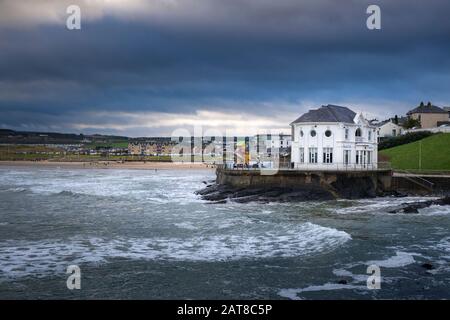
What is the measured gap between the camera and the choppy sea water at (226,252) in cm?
1509

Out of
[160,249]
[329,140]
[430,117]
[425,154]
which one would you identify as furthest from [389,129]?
[160,249]

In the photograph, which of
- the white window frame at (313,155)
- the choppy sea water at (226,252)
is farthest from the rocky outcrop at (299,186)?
the choppy sea water at (226,252)

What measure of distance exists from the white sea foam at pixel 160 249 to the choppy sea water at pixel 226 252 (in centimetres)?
4

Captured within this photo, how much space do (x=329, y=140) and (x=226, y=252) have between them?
27.1 m

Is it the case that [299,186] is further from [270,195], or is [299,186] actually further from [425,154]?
[425,154]

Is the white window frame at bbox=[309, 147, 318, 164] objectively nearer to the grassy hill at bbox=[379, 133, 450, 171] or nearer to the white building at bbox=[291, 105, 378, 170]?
the white building at bbox=[291, 105, 378, 170]

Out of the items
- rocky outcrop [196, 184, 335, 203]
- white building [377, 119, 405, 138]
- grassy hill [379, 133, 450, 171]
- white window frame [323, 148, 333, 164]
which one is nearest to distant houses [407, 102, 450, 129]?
white building [377, 119, 405, 138]

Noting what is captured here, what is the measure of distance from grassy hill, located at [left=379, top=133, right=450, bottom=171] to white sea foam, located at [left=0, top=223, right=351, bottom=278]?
31564mm

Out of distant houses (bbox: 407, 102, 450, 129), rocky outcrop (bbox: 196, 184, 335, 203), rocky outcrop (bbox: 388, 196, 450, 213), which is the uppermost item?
distant houses (bbox: 407, 102, 450, 129)

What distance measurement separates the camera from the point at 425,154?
182ft

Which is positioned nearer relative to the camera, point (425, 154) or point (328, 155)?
point (328, 155)

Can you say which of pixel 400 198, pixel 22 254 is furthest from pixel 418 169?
pixel 22 254

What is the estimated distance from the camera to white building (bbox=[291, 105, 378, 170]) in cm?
4459
